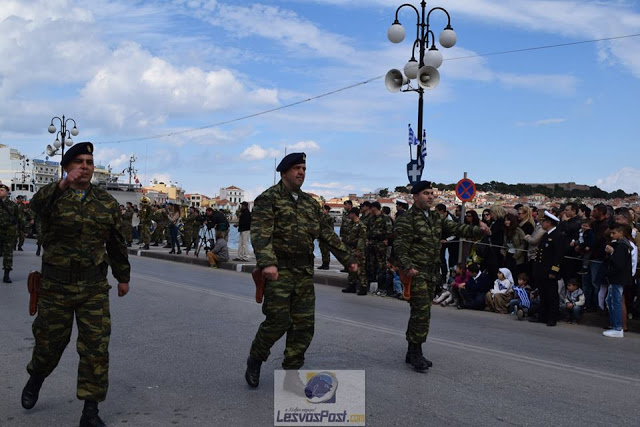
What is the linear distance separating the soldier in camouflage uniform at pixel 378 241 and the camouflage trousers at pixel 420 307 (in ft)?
23.9

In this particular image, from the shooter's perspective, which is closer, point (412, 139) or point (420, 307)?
point (420, 307)

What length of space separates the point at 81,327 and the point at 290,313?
174cm

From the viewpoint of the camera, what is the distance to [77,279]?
4.57 metres

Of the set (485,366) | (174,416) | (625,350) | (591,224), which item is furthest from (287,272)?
(591,224)

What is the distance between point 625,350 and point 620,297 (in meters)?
1.41

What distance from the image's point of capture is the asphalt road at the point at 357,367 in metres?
4.90

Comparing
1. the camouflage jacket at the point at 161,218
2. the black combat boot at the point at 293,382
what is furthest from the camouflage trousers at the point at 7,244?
the camouflage jacket at the point at 161,218

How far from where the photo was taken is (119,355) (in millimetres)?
6656

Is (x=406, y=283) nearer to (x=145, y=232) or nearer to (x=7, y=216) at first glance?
(x=7, y=216)

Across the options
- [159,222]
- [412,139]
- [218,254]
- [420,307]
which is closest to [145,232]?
[159,222]

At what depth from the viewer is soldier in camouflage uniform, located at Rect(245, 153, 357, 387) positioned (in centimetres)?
530

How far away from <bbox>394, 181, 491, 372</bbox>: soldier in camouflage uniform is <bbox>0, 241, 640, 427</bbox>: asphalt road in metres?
0.36

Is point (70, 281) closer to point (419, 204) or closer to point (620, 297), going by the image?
point (419, 204)

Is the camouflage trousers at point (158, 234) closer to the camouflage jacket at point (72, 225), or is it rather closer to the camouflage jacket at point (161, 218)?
the camouflage jacket at point (161, 218)
